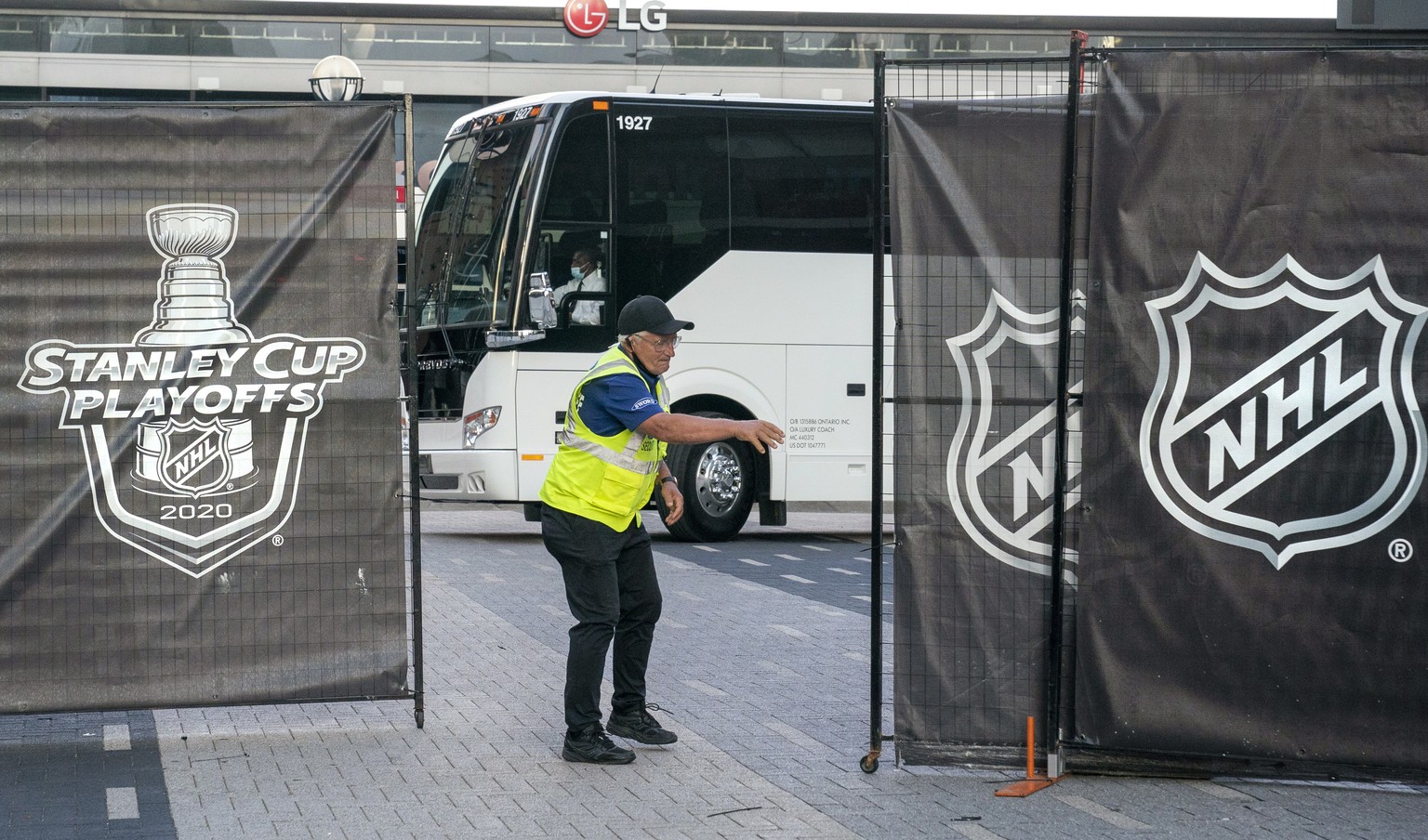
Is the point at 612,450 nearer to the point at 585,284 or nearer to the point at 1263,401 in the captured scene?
the point at 1263,401

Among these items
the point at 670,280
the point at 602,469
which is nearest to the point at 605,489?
the point at 602,469

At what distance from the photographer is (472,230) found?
46.4ft

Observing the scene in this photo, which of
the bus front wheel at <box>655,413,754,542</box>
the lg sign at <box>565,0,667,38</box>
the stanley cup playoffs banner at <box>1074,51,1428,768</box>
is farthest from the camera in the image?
the lg sign at <box>565,0,667,38</box>

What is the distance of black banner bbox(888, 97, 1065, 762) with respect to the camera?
579 cm

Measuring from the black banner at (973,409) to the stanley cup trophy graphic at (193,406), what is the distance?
87.1 inches

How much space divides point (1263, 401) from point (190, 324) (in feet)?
12.9

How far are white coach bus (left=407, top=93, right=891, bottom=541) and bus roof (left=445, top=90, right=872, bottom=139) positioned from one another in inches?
0.9

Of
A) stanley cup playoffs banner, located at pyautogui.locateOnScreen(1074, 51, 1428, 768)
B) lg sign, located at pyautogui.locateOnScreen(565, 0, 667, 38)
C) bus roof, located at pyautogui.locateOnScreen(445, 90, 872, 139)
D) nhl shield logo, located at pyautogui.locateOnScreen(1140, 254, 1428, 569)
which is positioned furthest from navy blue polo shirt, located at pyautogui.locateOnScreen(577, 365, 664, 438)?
lg sign, located at pyautogui.locateOnScreen(565, 0, 667, 38)

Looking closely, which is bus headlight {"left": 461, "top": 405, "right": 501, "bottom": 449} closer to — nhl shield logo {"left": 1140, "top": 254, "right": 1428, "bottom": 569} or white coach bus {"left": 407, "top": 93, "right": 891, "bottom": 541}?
white coach bus {"left": 407, "top": 93, "right": 891, "bottom": 541}

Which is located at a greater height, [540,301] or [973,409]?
[540,301]

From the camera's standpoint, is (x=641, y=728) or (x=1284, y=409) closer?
(x=1284, y=409)

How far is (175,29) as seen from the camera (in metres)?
28.8

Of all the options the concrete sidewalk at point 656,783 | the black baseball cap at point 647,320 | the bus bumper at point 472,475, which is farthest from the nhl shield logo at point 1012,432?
the bus bumper at point 472,475

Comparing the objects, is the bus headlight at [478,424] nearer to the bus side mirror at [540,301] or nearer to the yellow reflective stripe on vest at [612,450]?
the bus side mirror at [540,301]
